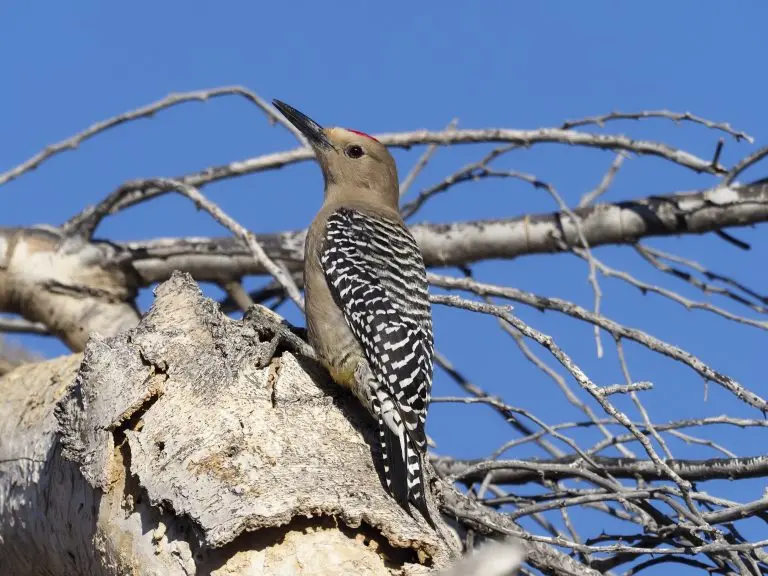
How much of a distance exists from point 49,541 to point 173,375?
3.11 ft

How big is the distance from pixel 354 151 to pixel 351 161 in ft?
0.21

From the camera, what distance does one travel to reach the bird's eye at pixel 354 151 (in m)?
6.34

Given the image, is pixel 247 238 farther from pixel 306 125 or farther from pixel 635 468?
pixel 635 468

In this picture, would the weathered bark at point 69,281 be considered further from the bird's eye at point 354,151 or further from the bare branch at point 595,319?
the bare branch at point 595,319

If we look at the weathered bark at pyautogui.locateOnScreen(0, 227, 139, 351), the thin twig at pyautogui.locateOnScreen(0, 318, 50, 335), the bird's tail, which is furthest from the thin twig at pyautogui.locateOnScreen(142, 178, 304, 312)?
the thin twig at pyautogui.locateOnScreen(0, 318, 50, 335)

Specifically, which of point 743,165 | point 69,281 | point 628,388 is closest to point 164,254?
point 69,281

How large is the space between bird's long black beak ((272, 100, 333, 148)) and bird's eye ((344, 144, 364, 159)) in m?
0.12

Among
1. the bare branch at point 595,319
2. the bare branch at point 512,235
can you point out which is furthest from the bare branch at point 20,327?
the bare branch at point 595,319

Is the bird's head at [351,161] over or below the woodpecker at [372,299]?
over

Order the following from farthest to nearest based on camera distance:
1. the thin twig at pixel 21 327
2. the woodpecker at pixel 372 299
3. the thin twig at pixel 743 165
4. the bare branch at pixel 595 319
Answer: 1. the thin twig at pixel 21 327
2. the thin twig at pixel 743 165
3. the woodpecker at pixel 372 299
4. the bare branch at pixel 595 319

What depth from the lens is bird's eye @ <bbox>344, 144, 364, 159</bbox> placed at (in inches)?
250

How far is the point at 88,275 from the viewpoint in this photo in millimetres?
6551

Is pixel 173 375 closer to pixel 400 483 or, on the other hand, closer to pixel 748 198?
pixel 400 483

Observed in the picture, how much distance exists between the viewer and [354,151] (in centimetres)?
635
